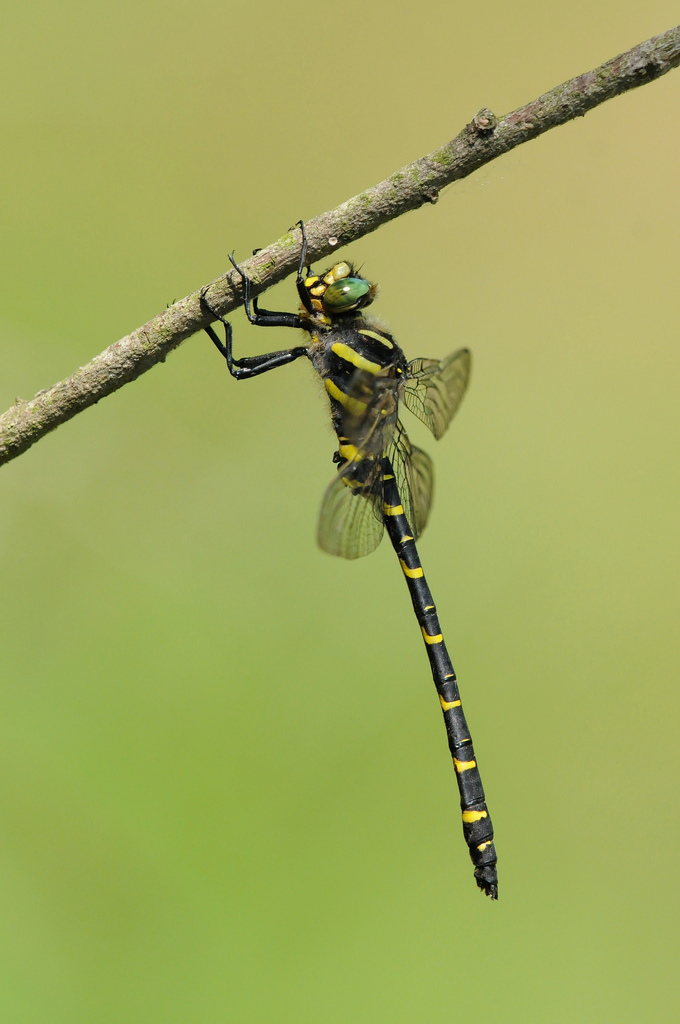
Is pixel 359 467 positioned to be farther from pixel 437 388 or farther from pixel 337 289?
A: pixel 337 289

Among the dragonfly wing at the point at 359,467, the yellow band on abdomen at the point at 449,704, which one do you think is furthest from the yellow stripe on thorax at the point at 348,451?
the yellow band on abdomen at the point at 449,704

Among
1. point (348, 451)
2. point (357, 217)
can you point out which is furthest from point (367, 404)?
point (357, 217)

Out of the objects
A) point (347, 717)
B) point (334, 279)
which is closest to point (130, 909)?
point (347, 717)

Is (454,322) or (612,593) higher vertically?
(454,322)

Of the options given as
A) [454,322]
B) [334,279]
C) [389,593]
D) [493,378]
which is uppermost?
[454,322]

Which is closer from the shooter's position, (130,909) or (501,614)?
(130,909)

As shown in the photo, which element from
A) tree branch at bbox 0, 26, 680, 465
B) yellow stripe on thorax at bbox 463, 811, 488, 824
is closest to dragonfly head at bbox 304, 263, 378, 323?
tree branch at bbox 0, 26, 680, 465

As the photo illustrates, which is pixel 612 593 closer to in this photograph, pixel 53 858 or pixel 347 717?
pixel 347 717

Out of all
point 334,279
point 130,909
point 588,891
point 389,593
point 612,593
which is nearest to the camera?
point 334,279
